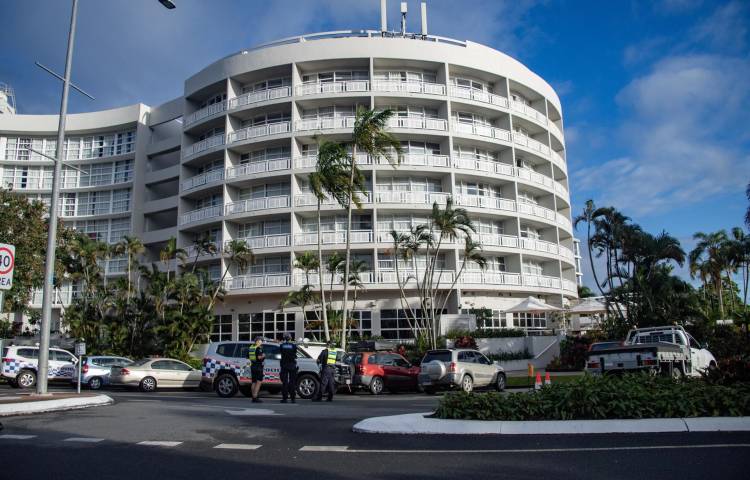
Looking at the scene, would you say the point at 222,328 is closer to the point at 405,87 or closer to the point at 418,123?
the point at 418,123

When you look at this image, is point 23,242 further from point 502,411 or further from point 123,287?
point 502,411

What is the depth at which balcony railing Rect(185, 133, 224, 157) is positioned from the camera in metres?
39.2

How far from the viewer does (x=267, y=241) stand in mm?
36062

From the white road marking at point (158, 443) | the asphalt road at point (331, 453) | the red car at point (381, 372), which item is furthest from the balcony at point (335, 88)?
the white road marking at point (158, 443)

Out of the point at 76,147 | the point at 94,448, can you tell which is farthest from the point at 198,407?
the point at 76,147

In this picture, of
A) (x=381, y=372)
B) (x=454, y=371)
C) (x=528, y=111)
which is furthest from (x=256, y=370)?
(x=528, y=111)

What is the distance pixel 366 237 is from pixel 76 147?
28.7m

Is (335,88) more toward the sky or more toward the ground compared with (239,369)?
more toward the sky

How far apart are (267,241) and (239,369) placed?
18009 millimetres

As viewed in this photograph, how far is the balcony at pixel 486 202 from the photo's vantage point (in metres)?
36.5

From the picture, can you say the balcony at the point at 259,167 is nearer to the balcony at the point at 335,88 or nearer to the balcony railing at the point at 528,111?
the balcony at the point at 335,88

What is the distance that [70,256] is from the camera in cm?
3816

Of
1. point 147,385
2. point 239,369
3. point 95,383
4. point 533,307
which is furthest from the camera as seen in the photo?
point 533,307

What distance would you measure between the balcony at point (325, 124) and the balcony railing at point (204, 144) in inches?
233
